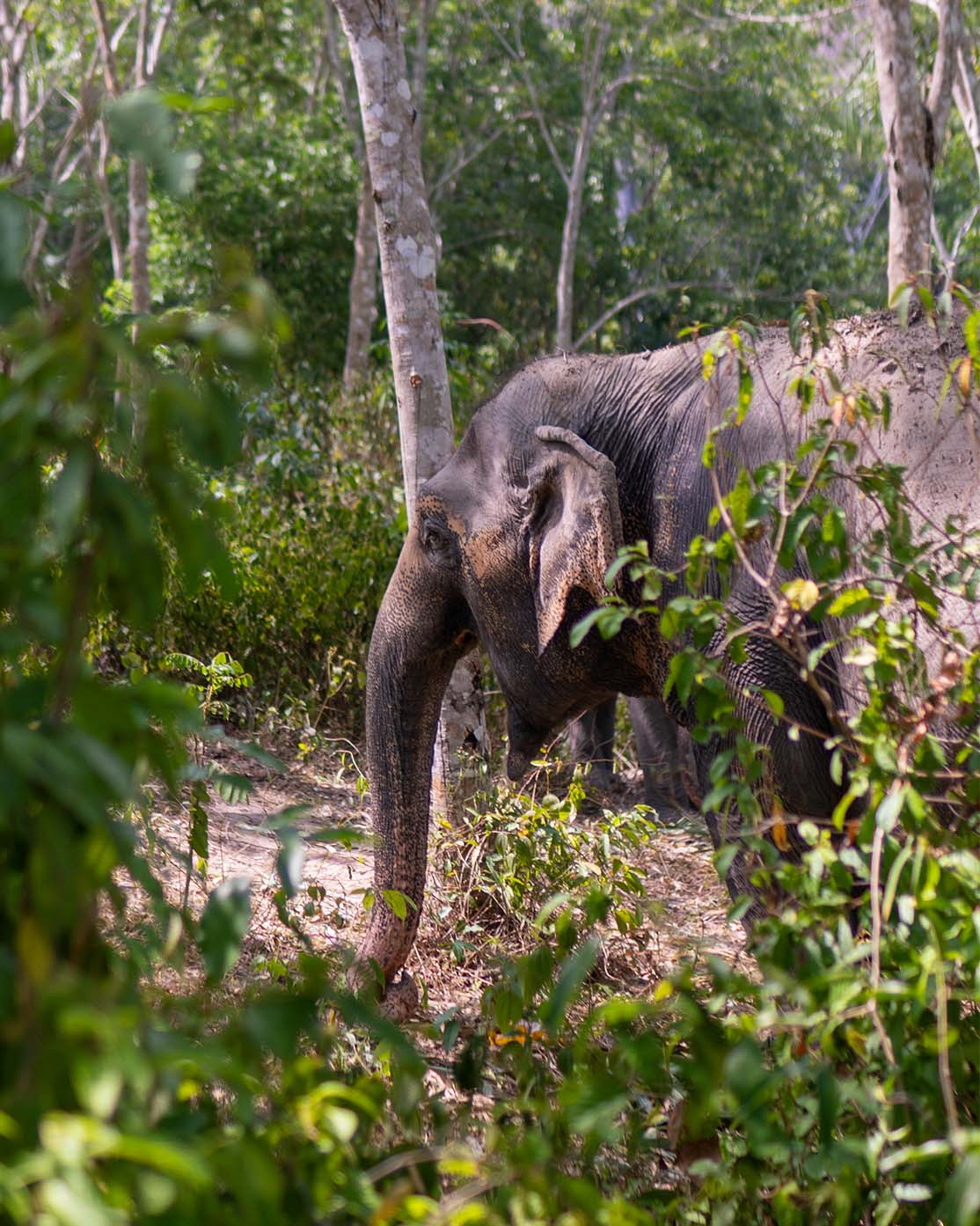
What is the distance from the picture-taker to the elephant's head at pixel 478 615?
3654 mm

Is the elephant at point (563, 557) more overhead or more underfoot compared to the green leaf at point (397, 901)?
more overhead

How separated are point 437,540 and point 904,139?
419cm

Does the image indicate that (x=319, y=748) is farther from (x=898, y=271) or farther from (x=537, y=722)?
(x=898, y=271)

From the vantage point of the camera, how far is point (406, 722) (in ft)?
12.5

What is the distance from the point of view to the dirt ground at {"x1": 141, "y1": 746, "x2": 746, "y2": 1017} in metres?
3.98

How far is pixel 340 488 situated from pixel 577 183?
10546 millimetres

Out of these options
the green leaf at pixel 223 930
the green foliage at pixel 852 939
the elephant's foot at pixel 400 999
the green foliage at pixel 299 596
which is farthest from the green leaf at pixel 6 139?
the green foliage at pixel 299 596

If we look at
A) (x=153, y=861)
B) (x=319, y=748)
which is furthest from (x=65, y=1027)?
(x=319, y=748)

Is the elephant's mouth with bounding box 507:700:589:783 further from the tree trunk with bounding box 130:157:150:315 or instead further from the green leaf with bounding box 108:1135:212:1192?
the tree trunk with bounding box 130:157:150:315

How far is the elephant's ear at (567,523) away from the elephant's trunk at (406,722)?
333mm

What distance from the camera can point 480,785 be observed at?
452 centimetres

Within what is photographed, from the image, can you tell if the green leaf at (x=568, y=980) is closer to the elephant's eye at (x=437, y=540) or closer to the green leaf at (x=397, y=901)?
the green leaf at (x=397, y=901)

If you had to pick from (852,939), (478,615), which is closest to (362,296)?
(478,615)

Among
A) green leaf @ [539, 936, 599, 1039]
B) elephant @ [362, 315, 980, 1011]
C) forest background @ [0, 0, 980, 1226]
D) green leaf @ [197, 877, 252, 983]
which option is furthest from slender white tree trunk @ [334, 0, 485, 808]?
→ green leaf @ [197, 877, 252, 983]
